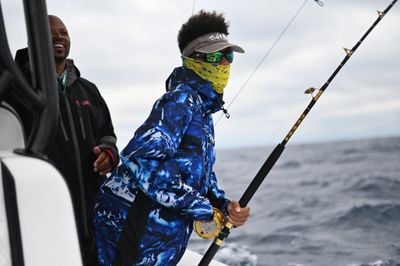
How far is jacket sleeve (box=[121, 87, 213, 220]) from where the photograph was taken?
1707 mm

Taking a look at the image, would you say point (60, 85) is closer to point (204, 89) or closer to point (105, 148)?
point (105, 148)

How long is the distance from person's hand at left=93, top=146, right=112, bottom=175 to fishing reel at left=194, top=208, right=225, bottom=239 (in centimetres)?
42

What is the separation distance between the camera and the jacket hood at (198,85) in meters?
1.90

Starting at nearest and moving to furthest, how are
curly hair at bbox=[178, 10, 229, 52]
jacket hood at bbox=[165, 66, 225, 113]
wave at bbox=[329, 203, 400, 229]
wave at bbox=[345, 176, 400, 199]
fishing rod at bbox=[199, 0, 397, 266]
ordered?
1. jacket hood at bbox=[165, 66, 225, 113]
2. curly hair at bbox=[178, 10, 229, 52]
3. fishing rod at bbox=[199, 0, 397, 266]
4. wave at bbox=[329, 203, 400, 229]
5. wave at bbox=[345, 176, 400, 199]

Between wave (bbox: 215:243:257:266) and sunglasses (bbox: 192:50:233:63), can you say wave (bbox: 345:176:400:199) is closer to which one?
wave (bbox: 215:243:257:266)

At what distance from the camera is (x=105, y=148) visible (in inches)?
84.9

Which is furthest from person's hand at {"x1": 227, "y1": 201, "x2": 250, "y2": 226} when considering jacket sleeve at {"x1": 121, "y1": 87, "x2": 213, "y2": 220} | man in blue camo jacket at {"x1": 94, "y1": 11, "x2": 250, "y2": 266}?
jacket sleeve at {"x1": 121, "y1": 87, "x2": 213, "y2": 220}

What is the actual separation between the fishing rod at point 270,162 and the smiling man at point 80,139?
488mm

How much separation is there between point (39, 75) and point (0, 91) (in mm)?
64

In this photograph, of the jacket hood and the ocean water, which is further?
the ocean water

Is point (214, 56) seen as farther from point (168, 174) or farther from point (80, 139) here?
point (80, 139)

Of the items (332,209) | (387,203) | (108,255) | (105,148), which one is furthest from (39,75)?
(332,209)

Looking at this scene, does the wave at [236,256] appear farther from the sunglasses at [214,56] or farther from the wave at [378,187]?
the sunglasses at [214,56]

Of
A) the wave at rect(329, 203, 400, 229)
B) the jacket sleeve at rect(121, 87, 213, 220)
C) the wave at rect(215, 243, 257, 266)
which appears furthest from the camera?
the wave at rect(329, 203, 400, 229)
